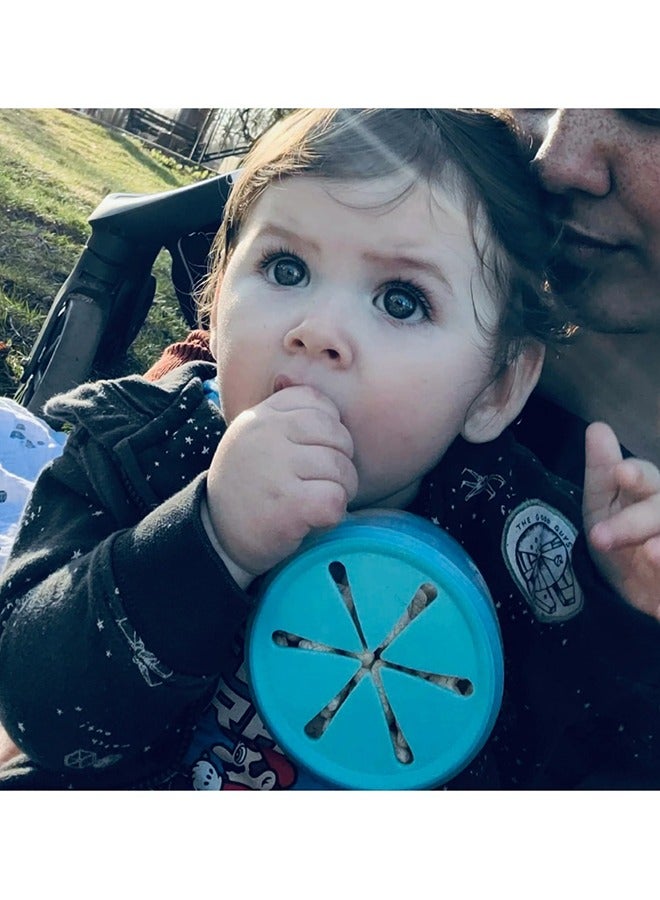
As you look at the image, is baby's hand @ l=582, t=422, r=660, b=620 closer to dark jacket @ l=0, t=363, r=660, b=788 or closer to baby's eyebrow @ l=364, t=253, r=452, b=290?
dark jacket @ l=0, t=363, r=660, b=788

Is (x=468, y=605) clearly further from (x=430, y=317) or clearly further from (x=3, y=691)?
(x=3, y=691)

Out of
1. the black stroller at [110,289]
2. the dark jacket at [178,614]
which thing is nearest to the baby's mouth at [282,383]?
the dark jacket at [178,614]

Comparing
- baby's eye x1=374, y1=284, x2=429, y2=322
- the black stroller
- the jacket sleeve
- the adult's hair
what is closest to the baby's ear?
the adult's hair

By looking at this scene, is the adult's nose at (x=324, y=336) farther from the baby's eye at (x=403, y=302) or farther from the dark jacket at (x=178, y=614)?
the dark jacket at (x=178, y=614)

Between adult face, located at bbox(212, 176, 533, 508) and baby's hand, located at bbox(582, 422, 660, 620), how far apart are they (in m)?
0.15

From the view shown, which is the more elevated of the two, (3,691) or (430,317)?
(430,317)

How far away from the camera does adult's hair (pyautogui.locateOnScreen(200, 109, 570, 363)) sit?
81 cm

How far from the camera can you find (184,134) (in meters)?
1.06

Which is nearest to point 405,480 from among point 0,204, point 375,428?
point 375,428

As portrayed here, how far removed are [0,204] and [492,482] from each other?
0.63 metres

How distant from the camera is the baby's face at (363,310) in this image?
0.78 m

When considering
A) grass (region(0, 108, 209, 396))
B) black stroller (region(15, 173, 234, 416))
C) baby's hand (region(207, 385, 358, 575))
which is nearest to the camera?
baby's hand (region(207, 385, 358, 575))

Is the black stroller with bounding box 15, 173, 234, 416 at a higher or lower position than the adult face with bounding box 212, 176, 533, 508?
lower
